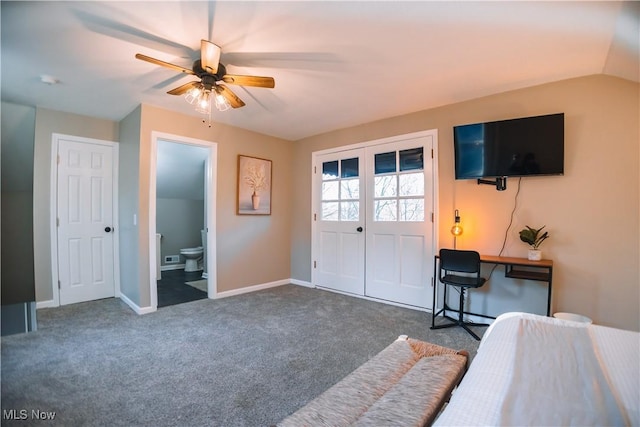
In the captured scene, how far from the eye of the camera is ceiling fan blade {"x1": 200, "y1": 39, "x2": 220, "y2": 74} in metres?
1.91

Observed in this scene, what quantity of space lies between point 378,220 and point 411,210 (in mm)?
457

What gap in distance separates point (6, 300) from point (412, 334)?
2795mm

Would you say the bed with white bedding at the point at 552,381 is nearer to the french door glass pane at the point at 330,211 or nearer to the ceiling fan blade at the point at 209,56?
the ceiling fan blade at the point at 209,56

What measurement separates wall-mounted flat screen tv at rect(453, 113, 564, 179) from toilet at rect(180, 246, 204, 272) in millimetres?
4747

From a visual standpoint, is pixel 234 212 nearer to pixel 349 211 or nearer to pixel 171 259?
pixel 349 211

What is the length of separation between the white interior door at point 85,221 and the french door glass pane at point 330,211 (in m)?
2.87

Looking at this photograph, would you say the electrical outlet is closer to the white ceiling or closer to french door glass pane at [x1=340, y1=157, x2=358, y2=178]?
the white ceiling

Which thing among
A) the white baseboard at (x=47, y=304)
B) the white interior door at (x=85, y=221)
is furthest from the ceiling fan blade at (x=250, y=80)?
the white baseboard at (x=47, y=304)

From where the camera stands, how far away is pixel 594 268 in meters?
2.45

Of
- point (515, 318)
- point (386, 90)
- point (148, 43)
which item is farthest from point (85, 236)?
point (515, 318)

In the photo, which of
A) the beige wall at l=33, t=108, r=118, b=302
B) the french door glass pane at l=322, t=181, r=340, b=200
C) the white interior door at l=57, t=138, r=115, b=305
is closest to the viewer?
the beige wall at l=33, t=108, r=118, b=302

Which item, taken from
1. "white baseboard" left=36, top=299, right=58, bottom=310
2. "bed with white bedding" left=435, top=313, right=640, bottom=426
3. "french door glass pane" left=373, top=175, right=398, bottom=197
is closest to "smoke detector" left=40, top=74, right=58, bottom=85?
"white baseboard" left=36, top=299, right=58, bottom=310

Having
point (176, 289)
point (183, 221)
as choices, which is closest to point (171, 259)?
point (183, 221)

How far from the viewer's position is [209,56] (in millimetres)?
1963
